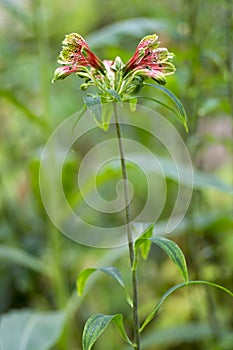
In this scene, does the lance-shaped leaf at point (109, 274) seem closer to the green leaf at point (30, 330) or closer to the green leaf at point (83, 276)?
the green leaf at point (83, 276)

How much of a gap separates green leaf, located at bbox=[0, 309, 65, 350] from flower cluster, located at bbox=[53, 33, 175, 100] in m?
0.62

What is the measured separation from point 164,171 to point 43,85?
0.38m

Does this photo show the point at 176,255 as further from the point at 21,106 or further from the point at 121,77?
the point at 21,106

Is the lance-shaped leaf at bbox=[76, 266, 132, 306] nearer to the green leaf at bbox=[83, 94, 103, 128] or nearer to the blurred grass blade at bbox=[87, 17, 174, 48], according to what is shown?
the green leaf at bbox=[83, 94, 103, 128]

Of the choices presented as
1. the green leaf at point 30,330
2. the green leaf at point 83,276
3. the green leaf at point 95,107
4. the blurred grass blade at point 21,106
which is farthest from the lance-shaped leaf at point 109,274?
the blurred grass blade at point 21,106

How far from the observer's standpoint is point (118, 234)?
1.86 metres

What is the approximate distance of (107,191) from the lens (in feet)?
6.27

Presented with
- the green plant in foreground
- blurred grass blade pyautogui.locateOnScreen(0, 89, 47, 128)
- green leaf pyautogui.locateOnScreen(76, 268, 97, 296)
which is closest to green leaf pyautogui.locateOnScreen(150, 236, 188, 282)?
the green plant in foreground

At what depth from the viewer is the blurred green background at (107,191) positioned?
1.19 meters

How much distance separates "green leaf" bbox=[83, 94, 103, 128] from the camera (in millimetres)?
542

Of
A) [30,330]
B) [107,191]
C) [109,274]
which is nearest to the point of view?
[109,274]

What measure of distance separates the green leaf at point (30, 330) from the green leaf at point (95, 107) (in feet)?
2.03

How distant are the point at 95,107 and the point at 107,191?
1.37m

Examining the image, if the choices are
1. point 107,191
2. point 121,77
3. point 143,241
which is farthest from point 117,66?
point 107,191
